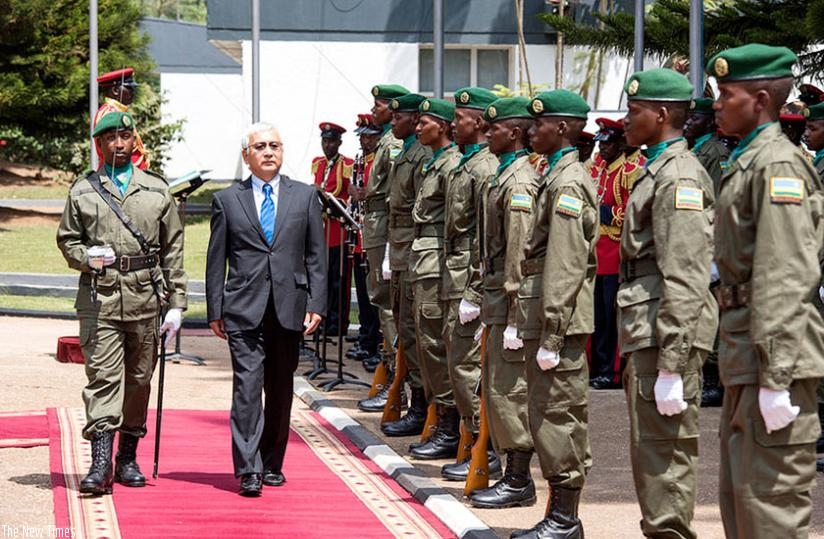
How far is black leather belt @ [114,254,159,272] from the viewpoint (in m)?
9.06

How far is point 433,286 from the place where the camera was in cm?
1036

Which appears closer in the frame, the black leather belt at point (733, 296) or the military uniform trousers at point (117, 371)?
the black leather belt at point (733, 296)

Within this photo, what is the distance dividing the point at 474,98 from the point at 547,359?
2828 mm

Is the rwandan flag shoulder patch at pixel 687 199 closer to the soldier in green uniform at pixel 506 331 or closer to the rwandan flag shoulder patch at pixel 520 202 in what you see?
the soldier in green uniform at pixel 506 331

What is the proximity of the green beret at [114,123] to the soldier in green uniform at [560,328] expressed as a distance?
2.80m

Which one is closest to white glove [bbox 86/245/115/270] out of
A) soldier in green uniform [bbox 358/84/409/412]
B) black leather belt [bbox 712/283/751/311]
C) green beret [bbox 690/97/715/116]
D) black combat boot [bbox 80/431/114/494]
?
black combat boot [bbox 80/431/114/494]

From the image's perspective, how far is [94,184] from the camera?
919 cm

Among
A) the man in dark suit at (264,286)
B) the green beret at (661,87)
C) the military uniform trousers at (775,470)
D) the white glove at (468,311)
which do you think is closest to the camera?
the military uniform trousers at (775,470)

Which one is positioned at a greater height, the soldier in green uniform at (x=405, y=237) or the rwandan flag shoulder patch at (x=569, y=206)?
the rwandan flag shoulder patch at (x=569, y=206)

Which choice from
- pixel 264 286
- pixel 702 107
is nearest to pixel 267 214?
pixel 264 286

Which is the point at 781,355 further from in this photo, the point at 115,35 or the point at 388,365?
the point at 115,35

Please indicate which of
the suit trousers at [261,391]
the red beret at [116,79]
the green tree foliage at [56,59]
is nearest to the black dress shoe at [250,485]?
the suit trousers at [261,391]

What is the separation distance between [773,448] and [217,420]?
7183 millimetres

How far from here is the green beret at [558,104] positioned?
8000mm
